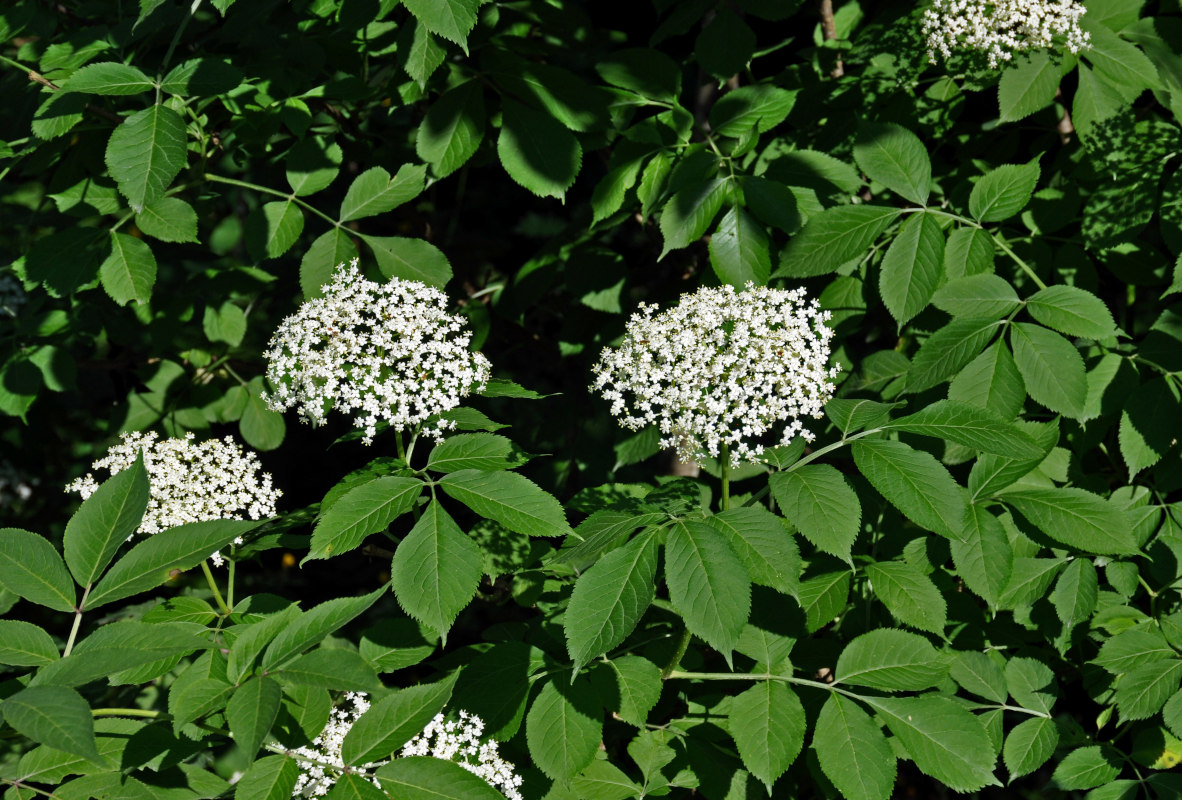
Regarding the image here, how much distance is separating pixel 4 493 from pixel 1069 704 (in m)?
5.20

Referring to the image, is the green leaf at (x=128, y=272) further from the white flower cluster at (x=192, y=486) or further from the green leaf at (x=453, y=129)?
the green leaf at (x=453, y=129)

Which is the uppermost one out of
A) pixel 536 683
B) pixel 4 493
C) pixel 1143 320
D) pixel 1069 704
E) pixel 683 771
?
pixel 1143 320

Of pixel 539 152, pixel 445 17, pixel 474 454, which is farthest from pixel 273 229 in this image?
pixel 474 454

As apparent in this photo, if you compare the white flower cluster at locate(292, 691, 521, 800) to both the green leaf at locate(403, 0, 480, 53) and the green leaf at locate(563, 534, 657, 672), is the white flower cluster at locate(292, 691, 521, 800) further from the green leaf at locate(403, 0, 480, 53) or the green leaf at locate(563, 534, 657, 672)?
the green leaf at locate(403, 0, 480, 53)

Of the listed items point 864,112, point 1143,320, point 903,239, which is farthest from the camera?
point 1143,320

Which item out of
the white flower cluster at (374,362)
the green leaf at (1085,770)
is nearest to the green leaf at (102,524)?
the white flower cluster at (374,362)

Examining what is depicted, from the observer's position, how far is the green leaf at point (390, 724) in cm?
153

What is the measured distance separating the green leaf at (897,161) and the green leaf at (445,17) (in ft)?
3.31

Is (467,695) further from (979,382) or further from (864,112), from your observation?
(864,112)

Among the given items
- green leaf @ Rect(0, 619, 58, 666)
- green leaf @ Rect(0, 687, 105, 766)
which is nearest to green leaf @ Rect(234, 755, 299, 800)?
green leaf @ Rect(0, 687, 105, 766)

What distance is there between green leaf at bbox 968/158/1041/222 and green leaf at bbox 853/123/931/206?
136 millimetres

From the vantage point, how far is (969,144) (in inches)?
124

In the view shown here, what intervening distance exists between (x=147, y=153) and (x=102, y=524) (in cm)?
91

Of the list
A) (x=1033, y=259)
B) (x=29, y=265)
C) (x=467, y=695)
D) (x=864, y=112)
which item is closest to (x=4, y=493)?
(x=29, y=265)
